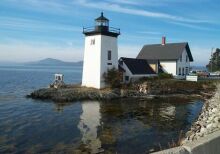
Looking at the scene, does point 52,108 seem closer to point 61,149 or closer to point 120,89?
point 120,89

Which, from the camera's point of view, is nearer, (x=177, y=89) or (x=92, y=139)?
(x=92, y=139)

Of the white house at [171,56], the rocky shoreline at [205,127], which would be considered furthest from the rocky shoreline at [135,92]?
the rocky shoreline at [205,127]

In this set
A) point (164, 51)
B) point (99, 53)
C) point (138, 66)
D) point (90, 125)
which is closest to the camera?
point (90, 125)

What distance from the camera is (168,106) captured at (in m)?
34.7

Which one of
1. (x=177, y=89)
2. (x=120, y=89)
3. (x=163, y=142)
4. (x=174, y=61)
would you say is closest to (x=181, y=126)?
(x=163, y=142)

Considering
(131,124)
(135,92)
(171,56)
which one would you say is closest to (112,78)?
(135,92)

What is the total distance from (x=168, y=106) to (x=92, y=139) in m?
17.3

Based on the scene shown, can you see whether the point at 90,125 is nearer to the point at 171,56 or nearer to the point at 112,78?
the point at 112,78

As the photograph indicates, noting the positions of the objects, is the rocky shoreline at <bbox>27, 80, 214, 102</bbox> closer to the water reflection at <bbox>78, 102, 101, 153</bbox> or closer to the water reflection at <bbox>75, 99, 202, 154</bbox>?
the water reflection at <bbox>75, 99, 202, 154</bbox>

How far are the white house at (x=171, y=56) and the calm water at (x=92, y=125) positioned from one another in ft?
58.2

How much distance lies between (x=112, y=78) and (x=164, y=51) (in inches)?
706

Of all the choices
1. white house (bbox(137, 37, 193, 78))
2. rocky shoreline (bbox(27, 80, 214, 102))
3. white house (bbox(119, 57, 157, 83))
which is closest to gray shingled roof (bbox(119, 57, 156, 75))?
white house (bbox(119, 57, 157, 83))

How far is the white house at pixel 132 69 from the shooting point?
1820 inches

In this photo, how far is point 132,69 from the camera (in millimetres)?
46844
